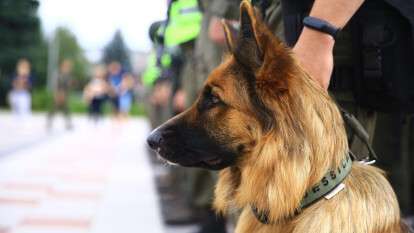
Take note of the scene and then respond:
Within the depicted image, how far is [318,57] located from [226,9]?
159cm

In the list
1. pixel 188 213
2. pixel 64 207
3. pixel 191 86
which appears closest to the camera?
pixel 191 86

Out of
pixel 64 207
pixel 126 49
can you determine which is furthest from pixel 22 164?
pixel 126 49

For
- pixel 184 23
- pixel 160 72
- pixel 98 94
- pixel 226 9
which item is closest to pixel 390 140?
pixel 226 9

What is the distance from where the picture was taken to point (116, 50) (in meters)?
61.4

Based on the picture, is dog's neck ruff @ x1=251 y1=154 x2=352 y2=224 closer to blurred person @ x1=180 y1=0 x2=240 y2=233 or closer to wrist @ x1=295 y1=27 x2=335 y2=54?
wrist @ x1=295 y1=27 x2=335 y2=54

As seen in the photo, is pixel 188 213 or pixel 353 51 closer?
pixel 353 51

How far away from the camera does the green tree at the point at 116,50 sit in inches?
2369

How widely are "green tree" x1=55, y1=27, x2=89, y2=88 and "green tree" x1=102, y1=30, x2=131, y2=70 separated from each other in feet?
24.1

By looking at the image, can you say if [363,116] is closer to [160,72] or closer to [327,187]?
[327,187]

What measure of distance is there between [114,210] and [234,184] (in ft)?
10.1

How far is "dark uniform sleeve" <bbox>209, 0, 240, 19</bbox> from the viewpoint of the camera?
3473 mm

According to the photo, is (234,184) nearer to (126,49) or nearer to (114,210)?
(114,210)

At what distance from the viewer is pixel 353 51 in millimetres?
2309

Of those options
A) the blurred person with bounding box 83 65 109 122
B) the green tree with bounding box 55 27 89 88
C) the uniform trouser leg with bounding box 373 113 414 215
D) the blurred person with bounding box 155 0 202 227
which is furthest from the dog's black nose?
the green tree with bounding box 55 27 89 88
